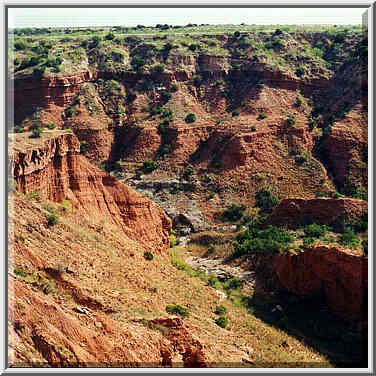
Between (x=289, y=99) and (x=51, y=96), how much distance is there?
27.3 meters

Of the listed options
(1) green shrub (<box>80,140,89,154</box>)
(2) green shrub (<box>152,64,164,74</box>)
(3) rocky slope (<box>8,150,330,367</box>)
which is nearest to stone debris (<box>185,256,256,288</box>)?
(3) rocky slope (<box>8,150,330,367</box>)

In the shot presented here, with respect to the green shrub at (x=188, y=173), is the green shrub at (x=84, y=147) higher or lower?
higher

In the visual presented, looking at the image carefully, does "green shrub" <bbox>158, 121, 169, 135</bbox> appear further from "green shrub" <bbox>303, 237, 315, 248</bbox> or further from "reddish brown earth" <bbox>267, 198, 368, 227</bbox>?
"green shrub" <bbox>303, 237, 315, 248</bbox>

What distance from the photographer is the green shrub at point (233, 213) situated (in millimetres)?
46312

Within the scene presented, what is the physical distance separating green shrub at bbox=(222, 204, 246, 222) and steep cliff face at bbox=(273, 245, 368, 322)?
48.5 ft

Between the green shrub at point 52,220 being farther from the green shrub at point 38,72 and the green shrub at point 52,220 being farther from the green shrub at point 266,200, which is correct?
the green shrub at point 38,72

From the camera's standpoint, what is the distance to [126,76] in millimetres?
62062

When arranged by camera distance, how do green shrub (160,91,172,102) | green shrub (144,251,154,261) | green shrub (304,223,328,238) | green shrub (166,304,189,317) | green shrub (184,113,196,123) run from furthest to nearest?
green shrub (160,91,172,102) < green shrub (184,113,196,123) < green shrub (304,223,328,238) < green shrub (144,251,154,261) < green shrub (166,304,189,317)

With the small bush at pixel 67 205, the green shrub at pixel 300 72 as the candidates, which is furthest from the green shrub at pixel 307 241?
the green shrub at pixel 300 72

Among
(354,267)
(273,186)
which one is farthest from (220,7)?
(273,186)

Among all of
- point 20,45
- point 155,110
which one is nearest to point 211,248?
point 155,110

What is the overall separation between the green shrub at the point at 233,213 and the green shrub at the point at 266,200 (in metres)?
1.62

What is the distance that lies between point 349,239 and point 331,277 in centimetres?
306

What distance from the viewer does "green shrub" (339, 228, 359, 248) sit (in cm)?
2898
